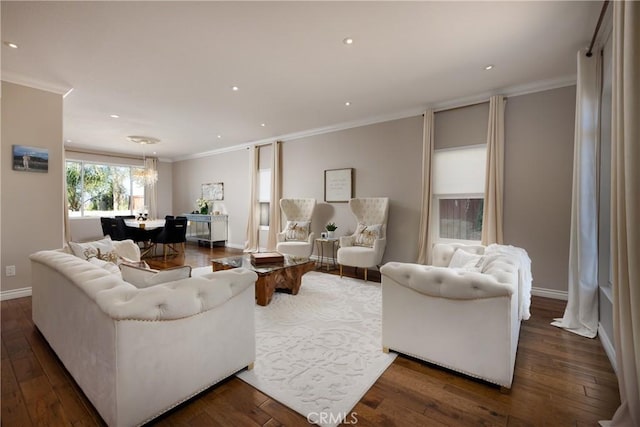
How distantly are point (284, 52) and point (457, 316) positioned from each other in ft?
9.28

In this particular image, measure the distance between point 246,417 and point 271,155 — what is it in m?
5.65

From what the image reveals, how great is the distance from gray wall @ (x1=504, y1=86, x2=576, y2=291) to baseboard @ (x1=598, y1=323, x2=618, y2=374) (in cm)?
120

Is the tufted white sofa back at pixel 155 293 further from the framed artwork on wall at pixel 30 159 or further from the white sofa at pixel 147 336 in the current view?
the framed artwork on wall at pixel 30 159

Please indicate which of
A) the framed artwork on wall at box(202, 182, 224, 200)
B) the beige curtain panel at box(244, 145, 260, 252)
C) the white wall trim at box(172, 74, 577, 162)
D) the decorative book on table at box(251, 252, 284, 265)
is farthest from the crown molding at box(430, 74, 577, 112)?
the framed artwork on wall at box(202, 182, 224, 200)

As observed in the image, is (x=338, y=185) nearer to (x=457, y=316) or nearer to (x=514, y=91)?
(x=514, y=91)

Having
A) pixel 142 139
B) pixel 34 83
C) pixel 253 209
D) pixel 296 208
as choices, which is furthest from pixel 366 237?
pixel 142 139

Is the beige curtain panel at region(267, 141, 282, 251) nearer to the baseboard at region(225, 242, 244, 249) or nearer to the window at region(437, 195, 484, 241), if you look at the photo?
the baseboard at region(225, 242, 244, 249)

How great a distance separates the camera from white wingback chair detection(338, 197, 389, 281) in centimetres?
A: 426

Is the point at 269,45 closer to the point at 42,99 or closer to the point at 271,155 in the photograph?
the point at 42,99

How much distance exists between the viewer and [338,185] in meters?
5.49

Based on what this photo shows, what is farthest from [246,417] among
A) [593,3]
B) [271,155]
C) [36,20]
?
[271,155]

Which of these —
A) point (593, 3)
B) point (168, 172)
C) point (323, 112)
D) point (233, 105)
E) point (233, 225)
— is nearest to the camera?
point (593, 3)

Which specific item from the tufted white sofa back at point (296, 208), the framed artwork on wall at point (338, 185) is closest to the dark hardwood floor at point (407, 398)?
the framed artwork on wall at point (338, 185)

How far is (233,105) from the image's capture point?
440cm
